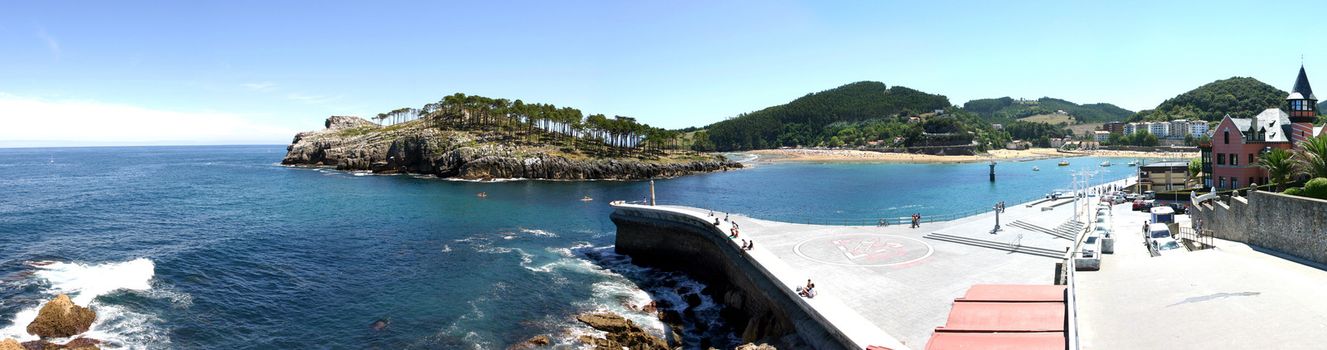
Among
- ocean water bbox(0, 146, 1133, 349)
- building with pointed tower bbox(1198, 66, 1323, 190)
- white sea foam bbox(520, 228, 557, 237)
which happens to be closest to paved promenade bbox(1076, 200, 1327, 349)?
ocean water bbox(0, 146, 1133, 349)

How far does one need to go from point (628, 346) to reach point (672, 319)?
16.7ft

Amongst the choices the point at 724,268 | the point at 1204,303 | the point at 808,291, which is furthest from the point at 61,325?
the point at 1204,303

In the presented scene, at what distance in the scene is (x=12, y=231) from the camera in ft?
175

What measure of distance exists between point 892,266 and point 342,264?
35667 mm

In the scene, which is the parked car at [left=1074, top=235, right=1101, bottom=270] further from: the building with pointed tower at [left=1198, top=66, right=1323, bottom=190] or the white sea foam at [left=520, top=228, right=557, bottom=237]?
the white sea foam at [left=520, top=228, right=557, bottom=237]

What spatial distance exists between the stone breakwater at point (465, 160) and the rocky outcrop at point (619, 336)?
9048cm

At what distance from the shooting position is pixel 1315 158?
1371 inches

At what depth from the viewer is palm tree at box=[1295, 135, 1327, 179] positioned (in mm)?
34781

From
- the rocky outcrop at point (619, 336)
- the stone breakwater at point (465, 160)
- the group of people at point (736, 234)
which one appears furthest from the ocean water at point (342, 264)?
the stone breakwater at point (465, 160)

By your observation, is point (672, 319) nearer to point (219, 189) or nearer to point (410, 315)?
point (410, 315)

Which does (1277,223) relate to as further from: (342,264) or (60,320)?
(60,320)

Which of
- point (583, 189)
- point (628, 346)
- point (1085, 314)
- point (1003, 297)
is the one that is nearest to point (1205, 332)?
point (1085, 314)

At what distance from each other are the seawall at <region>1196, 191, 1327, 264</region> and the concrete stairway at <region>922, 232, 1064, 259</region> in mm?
8484

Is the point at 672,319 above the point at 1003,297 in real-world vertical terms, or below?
below
